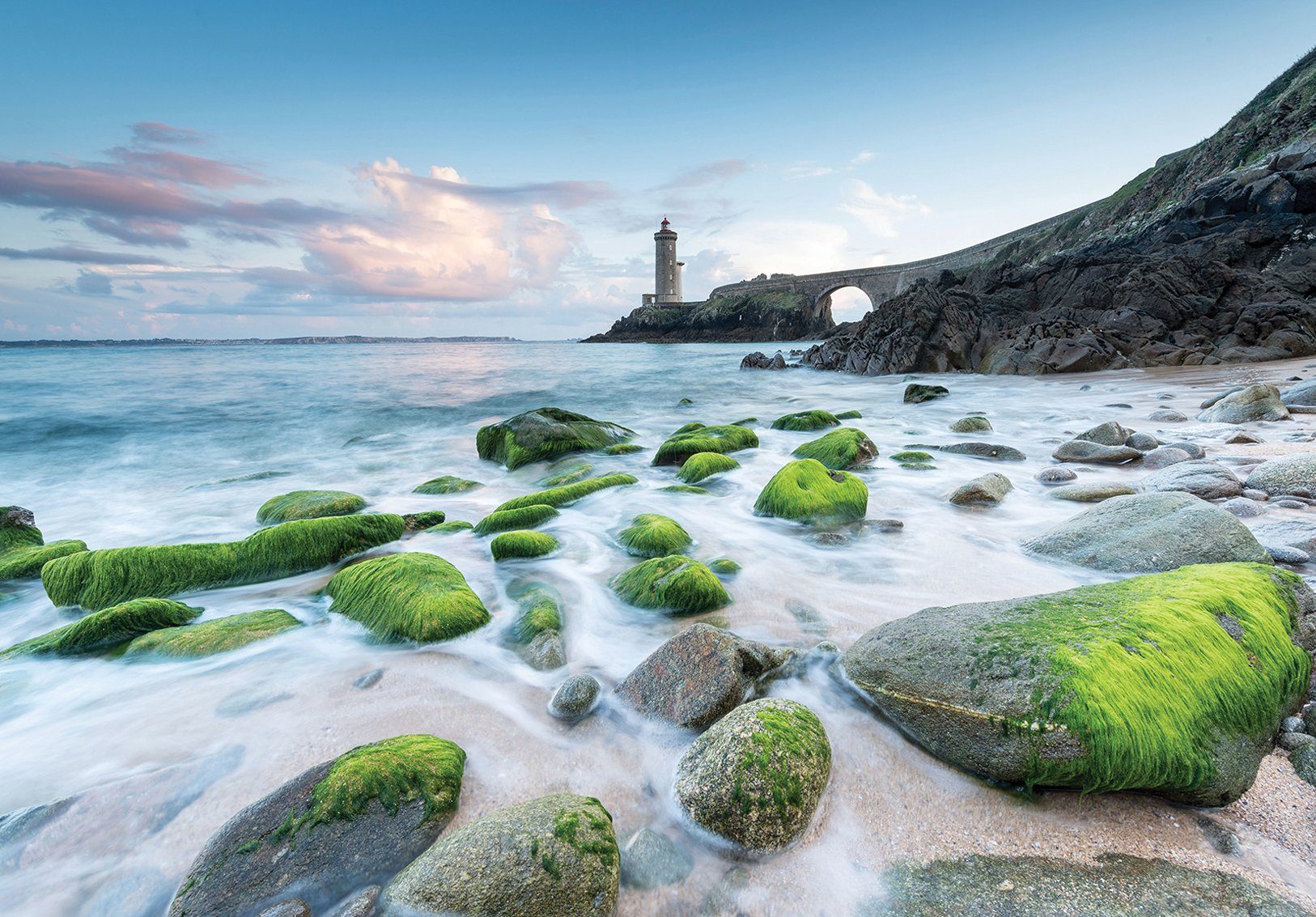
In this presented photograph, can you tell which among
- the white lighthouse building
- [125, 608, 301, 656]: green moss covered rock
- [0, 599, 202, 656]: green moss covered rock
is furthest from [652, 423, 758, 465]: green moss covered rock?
the white lighthouse building

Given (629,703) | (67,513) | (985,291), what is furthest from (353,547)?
(985,291)

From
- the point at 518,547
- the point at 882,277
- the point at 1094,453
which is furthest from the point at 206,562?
the point at 882,277

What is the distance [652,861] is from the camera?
1738 millimetres

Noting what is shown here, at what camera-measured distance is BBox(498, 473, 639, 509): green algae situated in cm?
551

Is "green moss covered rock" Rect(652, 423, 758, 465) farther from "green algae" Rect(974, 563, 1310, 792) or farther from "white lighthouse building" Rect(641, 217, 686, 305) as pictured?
"white lighthouse building" Rect(641, 217, 686, 305)

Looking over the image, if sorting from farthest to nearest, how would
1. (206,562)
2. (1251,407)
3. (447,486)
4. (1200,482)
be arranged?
(1251,407)
(447,486)
(1200,482)
(206,562)

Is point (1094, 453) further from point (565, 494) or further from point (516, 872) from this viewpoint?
point (516, 872)

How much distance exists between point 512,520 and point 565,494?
2.56 feet

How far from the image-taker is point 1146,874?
1.51 meters

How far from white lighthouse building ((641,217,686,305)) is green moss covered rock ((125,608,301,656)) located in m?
81.1

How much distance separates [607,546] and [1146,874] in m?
3.56

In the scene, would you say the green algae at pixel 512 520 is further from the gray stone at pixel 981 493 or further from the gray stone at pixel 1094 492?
the gray stone at pixel 1094 492

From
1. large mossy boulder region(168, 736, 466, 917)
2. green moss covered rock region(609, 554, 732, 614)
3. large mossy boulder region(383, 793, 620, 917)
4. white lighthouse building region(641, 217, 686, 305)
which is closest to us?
large mossy boulder region(383, 793, 620, 917)

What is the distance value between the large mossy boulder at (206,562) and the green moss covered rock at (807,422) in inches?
276
